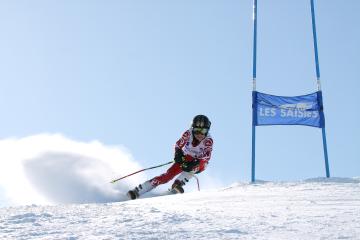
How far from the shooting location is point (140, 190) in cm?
1035

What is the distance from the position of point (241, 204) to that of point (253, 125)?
13.4 feet

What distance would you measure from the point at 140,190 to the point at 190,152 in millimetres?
1234

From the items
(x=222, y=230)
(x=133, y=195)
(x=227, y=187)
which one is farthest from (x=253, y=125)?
(x=222, y=230)

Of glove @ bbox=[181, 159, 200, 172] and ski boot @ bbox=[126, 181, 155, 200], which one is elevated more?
glove @ bbox=[181, 159, 200, 172]

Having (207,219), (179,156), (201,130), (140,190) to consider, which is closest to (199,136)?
(201,130)

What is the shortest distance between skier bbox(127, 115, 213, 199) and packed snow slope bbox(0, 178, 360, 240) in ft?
10.9

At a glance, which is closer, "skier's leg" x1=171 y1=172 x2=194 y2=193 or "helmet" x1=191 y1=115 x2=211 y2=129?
"skier's leg" x1=171 y1=172 x2=194 y2=193

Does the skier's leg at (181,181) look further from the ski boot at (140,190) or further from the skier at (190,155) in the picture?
the ski boot at (140,190)

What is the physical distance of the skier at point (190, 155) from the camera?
10328 mm

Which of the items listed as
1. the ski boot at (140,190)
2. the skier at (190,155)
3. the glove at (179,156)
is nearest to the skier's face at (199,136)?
the skier at (190,155)

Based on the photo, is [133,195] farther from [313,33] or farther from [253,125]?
[313,33]

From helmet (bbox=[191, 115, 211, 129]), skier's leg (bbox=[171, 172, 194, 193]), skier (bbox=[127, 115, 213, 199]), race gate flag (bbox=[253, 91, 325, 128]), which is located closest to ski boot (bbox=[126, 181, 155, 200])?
skier (bbox=[127, 115, 213, 199])

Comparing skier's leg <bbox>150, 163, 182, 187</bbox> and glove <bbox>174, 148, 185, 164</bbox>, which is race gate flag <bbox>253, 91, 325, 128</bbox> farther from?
skier's leg <bbox>150, 163, 182, 187</bbox>

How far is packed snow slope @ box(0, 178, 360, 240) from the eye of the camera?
14.6ft
